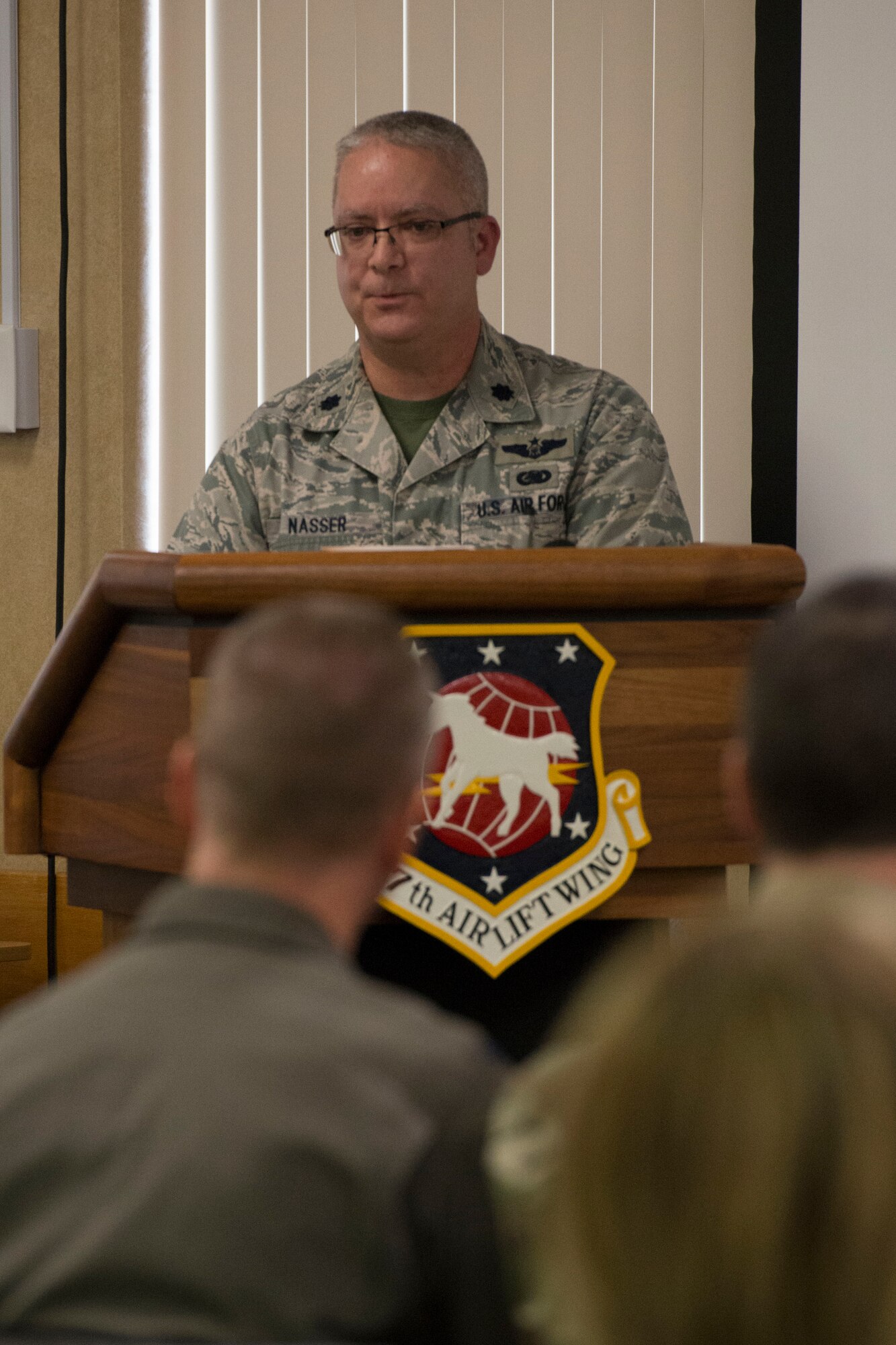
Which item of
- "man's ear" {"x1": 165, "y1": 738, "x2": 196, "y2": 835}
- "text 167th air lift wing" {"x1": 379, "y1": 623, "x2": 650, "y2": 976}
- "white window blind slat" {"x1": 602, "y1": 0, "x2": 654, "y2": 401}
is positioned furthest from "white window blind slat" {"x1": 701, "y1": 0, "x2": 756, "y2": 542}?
"man's ear" {"x1": 165, "y1": 738, "x2": 196, "y2": 835}

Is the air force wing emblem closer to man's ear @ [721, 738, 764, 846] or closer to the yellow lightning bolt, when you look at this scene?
the yellow lightning bolt

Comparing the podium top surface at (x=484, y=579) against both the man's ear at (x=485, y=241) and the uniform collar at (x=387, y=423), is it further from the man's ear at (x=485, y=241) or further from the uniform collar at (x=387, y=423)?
the man's ear at (x=485, y=241)

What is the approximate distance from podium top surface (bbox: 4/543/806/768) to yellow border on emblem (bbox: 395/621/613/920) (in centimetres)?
2

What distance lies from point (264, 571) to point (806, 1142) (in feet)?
3.75

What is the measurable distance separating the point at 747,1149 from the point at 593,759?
1064mm

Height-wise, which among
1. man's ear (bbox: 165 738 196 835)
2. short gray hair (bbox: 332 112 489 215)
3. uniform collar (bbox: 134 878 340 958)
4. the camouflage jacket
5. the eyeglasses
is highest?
short gray hair (bbox: 332 112 489 215)

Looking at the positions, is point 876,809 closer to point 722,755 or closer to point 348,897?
point 348,897

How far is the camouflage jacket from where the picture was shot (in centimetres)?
243

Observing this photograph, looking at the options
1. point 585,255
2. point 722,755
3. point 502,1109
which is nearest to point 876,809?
point 502,1109

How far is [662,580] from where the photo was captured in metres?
1.64

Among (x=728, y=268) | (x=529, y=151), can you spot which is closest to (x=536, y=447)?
(x=728, y=268)

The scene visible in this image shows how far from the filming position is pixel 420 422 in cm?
262

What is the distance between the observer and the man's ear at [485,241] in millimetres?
2662

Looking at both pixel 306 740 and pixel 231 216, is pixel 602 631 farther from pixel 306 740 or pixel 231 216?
pixel 231 216
